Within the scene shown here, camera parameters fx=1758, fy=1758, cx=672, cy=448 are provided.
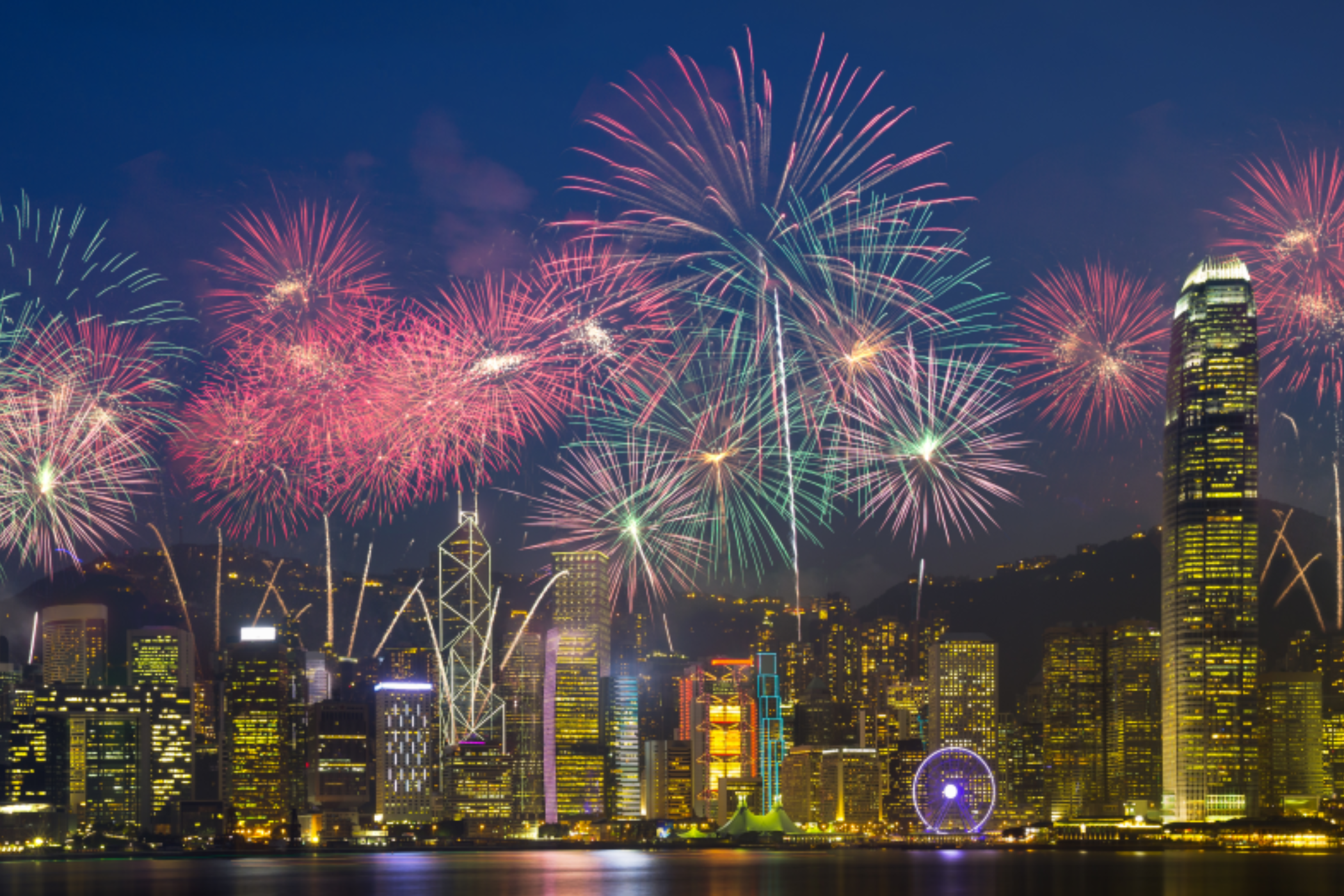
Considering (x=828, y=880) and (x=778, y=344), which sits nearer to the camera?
(x=778, y=344)

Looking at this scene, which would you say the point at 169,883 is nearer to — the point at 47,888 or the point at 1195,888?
the point at 47,888

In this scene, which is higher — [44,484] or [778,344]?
[778,344]

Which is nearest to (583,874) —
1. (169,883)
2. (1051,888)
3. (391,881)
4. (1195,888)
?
(391,881)

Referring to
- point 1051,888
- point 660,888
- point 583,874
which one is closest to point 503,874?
point 583,874

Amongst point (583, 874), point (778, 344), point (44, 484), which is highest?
point (778, 344)

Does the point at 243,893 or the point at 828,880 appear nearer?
the point at 243,893

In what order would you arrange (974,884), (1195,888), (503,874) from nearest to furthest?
(1195,888) → (974,884) → (503,874)

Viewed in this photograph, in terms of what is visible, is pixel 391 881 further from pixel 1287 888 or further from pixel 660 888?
pixel 1287 888

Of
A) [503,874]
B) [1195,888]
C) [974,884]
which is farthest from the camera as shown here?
[503,874]

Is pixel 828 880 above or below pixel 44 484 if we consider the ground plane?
below
